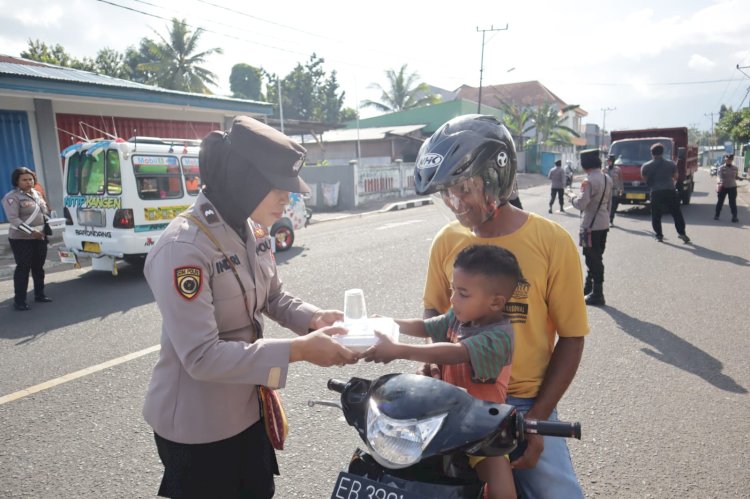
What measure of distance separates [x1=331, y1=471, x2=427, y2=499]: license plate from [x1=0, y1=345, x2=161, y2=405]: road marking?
3853mm


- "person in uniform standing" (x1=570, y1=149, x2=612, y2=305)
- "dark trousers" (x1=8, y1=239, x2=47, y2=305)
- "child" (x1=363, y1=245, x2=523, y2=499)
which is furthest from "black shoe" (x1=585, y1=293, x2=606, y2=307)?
"dark trousers" (x1=8, y1=239, x2=47, y2=305)

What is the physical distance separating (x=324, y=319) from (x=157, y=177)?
750 cm

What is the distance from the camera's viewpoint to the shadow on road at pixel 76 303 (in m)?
5.81

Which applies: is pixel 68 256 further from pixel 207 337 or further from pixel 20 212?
pixel 207 337

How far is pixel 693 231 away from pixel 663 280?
576cm

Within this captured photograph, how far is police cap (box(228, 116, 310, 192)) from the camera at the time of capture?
1.73 metres

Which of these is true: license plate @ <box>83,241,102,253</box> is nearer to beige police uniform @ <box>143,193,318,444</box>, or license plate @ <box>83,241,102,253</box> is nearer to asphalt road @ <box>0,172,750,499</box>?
asphalt road @ <box>0,172,750,499</box>

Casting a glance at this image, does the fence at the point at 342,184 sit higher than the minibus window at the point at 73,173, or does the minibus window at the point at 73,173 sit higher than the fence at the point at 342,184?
the minibus window at the point at 73,173

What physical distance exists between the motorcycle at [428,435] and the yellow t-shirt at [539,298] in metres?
0.45

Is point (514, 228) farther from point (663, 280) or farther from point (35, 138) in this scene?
point (35, 138)

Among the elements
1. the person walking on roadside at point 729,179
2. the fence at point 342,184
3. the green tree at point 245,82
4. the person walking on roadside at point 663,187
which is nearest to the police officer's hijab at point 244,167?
the person walking on roadside at point 663,187

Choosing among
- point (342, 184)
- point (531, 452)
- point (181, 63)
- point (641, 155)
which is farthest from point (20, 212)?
point (181, 63)

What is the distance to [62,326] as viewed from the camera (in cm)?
578

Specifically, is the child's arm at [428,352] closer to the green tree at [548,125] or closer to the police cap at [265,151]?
the police cap at [265,151]
